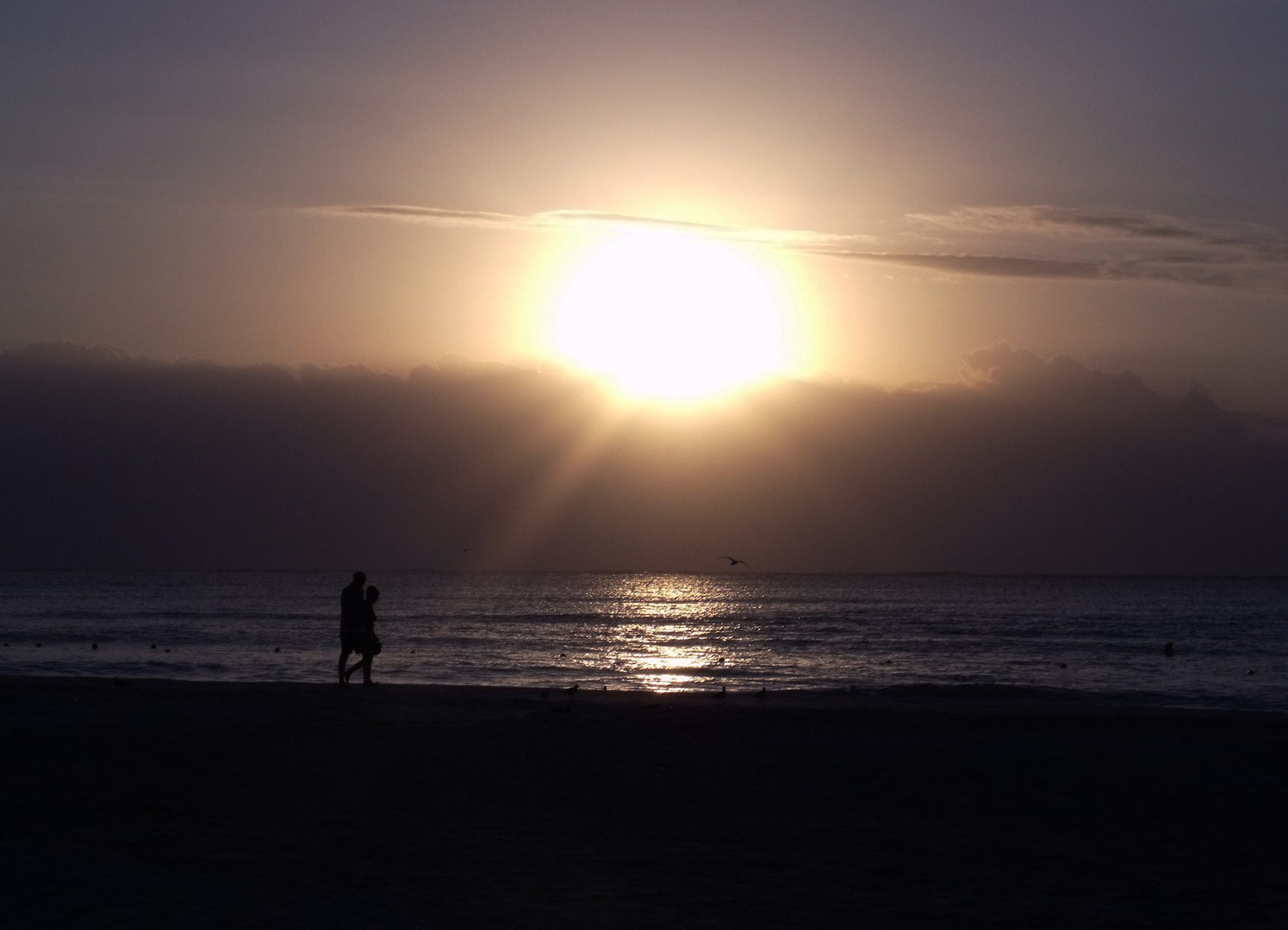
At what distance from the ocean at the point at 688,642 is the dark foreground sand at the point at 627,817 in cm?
1340

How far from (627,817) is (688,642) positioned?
162ft

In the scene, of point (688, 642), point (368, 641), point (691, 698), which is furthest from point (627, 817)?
point (688, 642)

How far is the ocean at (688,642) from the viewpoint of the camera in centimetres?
3228

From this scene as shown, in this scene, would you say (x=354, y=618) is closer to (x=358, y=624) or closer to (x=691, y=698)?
(x=358, y=624)

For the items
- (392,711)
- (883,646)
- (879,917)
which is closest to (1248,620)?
(883,646)

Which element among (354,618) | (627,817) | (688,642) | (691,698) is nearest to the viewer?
(627,817)

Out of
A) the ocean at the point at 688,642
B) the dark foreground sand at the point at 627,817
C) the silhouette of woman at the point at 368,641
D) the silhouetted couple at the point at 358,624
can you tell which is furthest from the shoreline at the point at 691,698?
the ocean at the point at 688,642

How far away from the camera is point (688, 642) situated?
5894 cm

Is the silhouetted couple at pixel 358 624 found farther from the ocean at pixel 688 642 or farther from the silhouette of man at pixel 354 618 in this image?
Answer: the ocean at pixel 688 642

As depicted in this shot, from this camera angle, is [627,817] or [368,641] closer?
[627,817]

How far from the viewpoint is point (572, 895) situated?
7.48 metres

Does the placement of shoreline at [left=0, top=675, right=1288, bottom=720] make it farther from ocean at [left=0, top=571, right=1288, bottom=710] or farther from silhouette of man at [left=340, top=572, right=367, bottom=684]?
ocean at [left=0, top=571, right=1288, bottom=710]

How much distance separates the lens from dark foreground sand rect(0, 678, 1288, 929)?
23.8 ft

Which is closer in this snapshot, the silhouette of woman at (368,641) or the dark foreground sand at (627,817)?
the dark foreground sand at (627,817)
